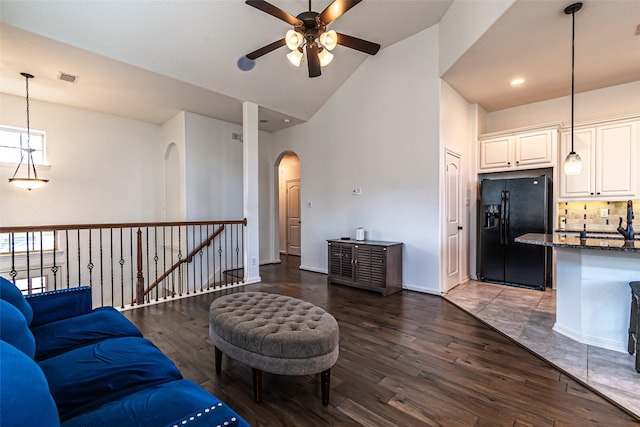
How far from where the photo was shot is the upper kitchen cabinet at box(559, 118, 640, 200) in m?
4.11

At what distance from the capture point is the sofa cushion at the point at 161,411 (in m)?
1.03

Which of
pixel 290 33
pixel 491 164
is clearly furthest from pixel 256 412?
pixel 491 164

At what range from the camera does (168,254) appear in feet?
21.3

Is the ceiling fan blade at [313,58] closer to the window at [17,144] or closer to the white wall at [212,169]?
the white wall at [212,169]

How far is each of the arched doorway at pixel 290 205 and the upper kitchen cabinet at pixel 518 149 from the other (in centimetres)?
471

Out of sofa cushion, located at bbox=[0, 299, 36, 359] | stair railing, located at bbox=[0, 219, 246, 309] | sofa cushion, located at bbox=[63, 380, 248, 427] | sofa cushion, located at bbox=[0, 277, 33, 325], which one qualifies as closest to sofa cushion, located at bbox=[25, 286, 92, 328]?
sofa cushion, located at bbox=[0, 277, 33, 325]

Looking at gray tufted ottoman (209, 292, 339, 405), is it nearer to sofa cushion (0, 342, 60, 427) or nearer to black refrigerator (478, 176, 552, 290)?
sofa cushion (0, 342, 60, 427)

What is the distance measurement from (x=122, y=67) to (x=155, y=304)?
3140 millimetres

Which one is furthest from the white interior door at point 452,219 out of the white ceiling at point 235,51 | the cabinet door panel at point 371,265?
the white ceiling at point 235,51

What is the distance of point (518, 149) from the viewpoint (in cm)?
479

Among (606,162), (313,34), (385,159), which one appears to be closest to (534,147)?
(606,162)

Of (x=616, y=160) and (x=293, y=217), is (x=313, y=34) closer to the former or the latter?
(x=616, y=160)

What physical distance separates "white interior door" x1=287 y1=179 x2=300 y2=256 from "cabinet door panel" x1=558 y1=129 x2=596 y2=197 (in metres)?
5.75

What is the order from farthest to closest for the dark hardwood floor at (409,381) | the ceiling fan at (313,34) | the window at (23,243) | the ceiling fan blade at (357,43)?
the window at (23,243)
the ceiling fan blade at (357,43)
the ceiling fan at (313,34)
the dark hardwood floor at (409,381)
